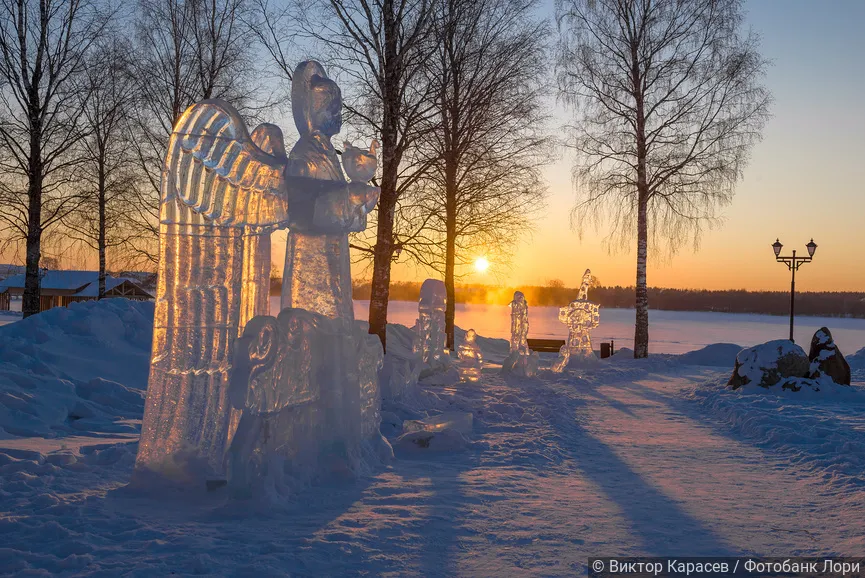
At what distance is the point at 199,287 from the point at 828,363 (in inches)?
432

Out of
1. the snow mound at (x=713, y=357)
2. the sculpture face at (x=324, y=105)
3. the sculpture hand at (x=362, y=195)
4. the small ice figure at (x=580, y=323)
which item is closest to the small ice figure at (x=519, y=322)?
the small ice figure at (x=580, y=323)

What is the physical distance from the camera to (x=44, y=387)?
25.0 feet

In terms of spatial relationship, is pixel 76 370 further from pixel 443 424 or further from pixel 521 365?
pixel 521 365

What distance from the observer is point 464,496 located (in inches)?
195

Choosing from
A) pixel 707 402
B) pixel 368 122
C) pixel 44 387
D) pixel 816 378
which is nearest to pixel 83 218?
pixel 368 122

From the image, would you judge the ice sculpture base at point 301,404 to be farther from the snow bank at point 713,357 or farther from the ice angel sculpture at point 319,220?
the snow bank at point 713,357

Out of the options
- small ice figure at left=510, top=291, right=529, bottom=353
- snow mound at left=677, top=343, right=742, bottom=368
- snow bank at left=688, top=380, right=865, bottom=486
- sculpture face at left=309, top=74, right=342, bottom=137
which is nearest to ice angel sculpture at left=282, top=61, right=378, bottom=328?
sculpture face at left=309, top=74, right=342, bottom=137

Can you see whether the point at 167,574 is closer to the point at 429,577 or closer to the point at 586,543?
the point at 429,577

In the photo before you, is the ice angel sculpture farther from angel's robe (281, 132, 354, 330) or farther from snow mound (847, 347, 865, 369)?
snow mound (847, 347, 865, 369)

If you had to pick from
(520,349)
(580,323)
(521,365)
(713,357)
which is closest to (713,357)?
(713,357)

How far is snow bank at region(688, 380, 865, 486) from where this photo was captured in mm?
6188

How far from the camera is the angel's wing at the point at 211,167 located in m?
4.79

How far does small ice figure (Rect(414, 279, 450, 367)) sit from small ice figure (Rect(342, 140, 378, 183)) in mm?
5935

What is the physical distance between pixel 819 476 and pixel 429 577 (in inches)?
156
